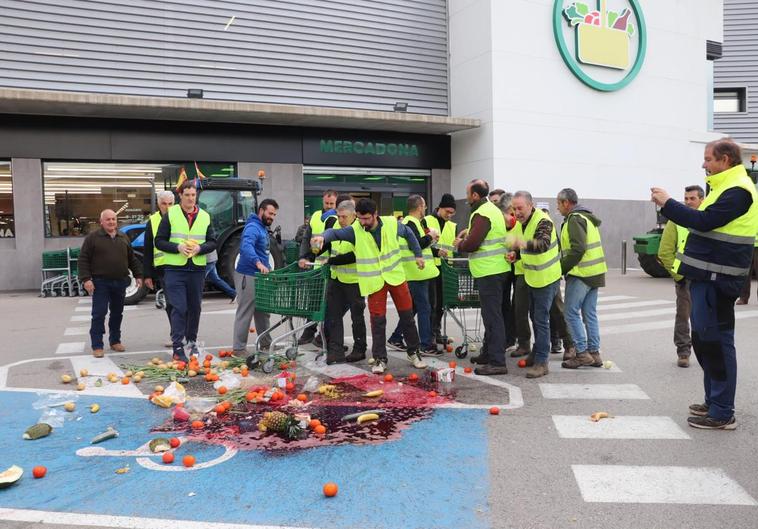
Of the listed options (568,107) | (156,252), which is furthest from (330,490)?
(568,107)

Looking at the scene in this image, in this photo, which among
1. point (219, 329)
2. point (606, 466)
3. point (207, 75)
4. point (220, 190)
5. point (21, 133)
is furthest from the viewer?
point (207, 75)

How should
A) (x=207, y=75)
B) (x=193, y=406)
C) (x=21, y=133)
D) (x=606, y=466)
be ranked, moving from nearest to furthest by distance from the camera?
(x=606, y=466)
(x=193, y=406)
(x=21, y=133)
(x=207, y=75)

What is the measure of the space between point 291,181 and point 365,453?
15.4m

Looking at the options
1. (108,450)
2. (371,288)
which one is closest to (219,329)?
(371,288)

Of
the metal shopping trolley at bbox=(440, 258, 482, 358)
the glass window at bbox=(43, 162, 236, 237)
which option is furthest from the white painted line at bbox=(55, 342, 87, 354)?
the glass window at bbox=(43, 162, 236, 237)

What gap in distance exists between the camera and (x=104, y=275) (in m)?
8.52

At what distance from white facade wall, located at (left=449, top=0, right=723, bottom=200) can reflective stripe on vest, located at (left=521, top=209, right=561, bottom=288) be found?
13.0 metres

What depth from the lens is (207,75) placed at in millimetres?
18281

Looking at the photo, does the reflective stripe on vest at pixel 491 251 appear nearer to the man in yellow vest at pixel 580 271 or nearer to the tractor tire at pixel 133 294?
the man in yellow vest at pixel 580 271

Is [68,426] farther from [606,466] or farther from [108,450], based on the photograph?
[606,466]

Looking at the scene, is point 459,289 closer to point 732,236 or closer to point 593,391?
point 593,391

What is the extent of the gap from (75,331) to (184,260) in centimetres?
373

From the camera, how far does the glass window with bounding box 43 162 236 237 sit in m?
17.2

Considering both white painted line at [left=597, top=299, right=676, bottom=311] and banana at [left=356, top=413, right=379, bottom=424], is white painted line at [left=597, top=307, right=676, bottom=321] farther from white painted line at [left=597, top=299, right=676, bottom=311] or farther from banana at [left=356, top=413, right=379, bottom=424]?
banana at [left=356, top=413, right=379, bottom=424]
